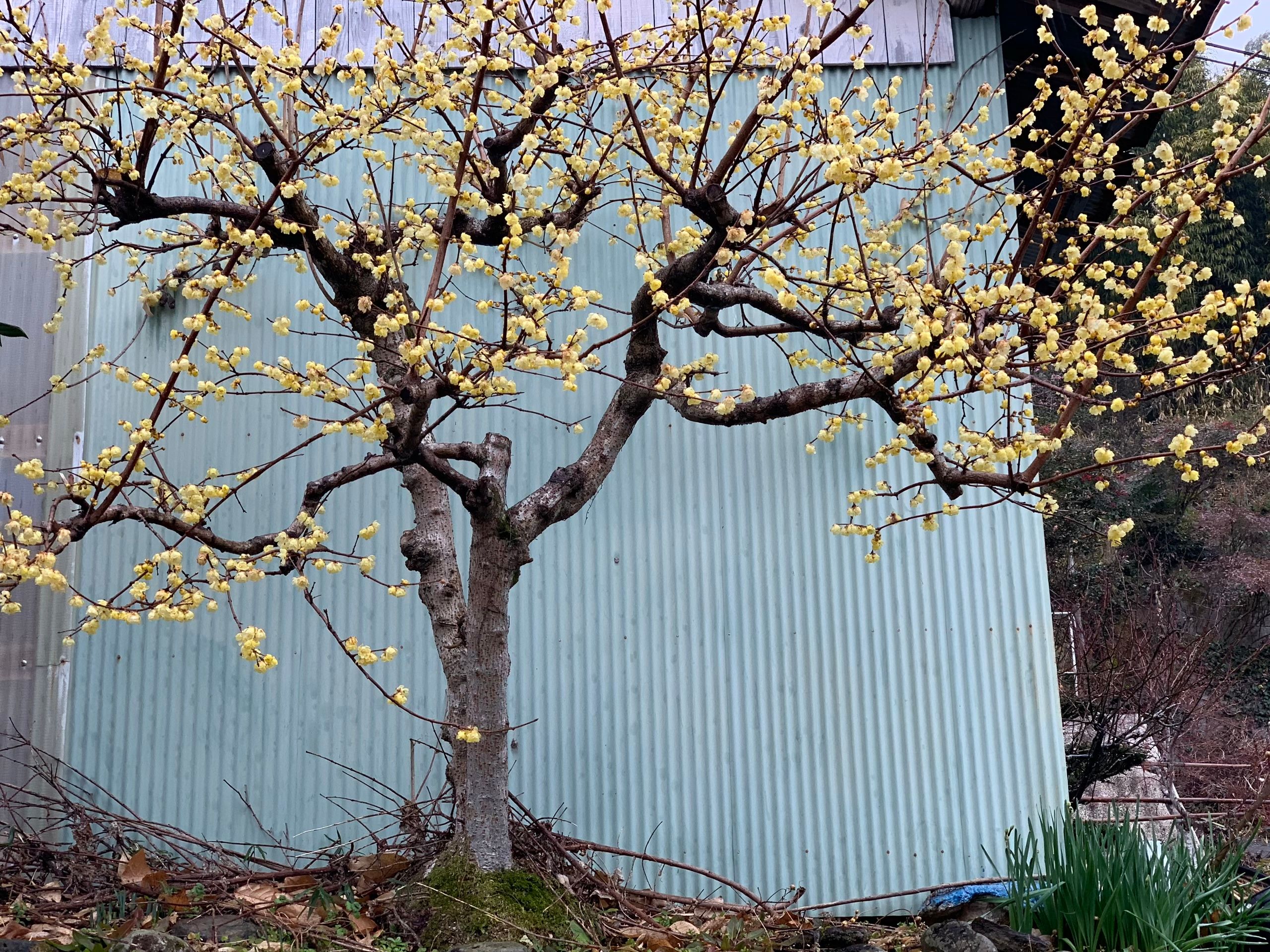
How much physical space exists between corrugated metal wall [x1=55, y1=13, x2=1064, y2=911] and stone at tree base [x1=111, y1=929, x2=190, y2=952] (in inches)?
56.7

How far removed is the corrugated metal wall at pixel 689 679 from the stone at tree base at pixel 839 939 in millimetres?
807

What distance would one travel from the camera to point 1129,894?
3271 millimetres

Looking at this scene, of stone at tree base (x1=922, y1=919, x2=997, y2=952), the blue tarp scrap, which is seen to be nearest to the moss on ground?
stone at tree base (x1=922, y1=919, x2=997, y2=952)

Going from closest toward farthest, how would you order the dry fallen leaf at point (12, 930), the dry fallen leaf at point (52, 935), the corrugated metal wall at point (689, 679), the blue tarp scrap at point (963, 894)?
the dry fallen leaf at point (52, 935) < the dry fallen leaf at point (12, 930) < the blue tarp scrap at point (963, 894) < the corrugated metal wall at point (689, 679)

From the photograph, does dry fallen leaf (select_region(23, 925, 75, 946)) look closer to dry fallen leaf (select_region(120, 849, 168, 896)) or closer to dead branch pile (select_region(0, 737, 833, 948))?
dead branch pile (select_region(0, 737, 833, 948))

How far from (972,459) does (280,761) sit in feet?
11.0

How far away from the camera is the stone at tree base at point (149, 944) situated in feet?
10.2

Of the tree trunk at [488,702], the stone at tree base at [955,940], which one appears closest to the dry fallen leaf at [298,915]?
the tree trunk at [488,702]

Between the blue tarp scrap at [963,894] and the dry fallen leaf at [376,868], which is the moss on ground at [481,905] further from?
the blue tarp scrap at [963,894]

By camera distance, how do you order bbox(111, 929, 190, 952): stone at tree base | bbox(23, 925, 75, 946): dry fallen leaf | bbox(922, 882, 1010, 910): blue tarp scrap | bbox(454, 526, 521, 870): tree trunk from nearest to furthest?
1. bbox(111, 929, 190, 952): stone at tree base
2. bbox(23, 925, 75, 946): dry fallen leaf
3. bbox(454, 526, 521, 870): tree trunk
4. bbox(922, 882, 1010, 910): blue tarp scrap

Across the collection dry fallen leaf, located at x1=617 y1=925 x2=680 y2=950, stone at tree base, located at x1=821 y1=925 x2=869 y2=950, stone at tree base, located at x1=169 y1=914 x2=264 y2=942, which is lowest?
stone at tree base, located at x1=821 y1=925 x2=869 y2=950

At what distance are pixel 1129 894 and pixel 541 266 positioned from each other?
3.67m

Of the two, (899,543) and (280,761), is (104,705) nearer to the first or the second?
(280,761)

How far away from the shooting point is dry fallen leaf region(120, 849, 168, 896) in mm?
3688
